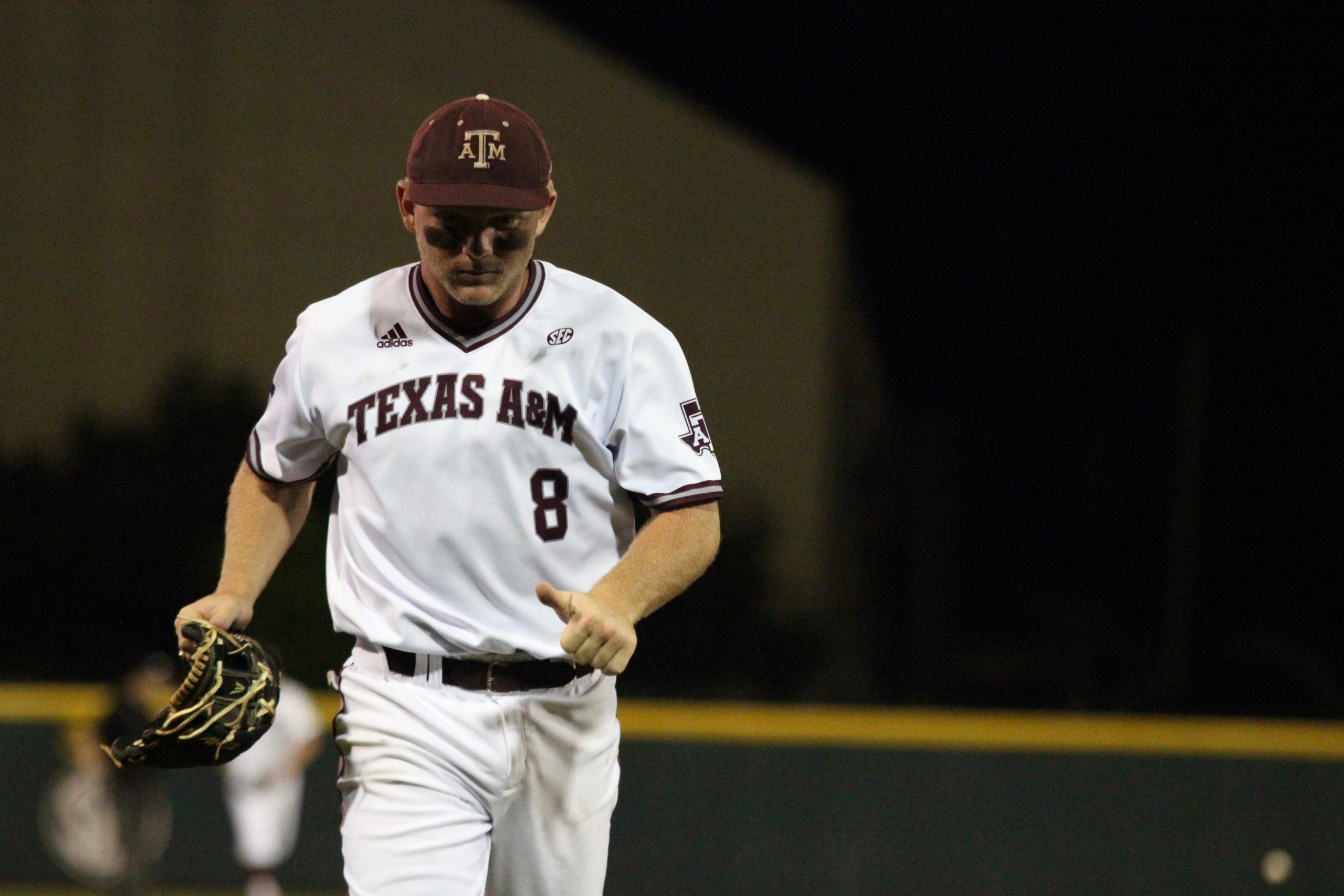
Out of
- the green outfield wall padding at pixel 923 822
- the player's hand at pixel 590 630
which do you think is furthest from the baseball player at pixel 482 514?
the green outfield wall padding at pixel 923 822

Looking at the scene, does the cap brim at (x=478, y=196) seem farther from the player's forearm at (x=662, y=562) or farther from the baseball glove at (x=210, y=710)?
the baseball glove at (x=210, y=710)

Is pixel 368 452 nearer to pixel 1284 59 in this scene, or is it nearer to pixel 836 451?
pixel 836 451

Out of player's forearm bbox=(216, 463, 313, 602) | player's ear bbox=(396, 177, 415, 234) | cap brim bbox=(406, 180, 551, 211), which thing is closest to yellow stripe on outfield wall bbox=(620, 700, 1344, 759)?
player's forearm bbox=(216, 463, 313, 602)

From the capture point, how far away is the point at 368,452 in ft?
7.34

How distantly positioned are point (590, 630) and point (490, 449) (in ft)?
1.35

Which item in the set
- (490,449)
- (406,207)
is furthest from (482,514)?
(406,207)

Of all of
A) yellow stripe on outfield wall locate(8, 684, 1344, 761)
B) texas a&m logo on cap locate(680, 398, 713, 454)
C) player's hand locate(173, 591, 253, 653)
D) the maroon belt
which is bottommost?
yellow stripe on outfield wall locate(8, 684, 1344, 761)

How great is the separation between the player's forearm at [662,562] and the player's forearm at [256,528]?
0.59m

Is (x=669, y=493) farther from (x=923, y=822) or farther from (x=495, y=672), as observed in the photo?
(x=923, y=822)

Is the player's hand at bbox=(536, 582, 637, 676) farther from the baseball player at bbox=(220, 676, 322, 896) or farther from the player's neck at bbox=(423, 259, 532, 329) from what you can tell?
the baseball player at bbox=(220, 676, 322, 896)

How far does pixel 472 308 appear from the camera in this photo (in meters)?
2.27

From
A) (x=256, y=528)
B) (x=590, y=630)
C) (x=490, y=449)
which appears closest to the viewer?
(x=590, y=630)

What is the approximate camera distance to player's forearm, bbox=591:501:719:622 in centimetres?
205

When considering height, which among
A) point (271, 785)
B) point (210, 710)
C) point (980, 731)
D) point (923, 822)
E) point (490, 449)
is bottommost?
point (923, 822)
